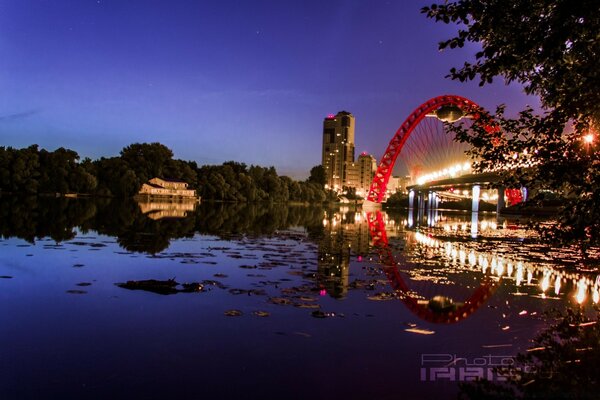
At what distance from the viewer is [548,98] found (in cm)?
650

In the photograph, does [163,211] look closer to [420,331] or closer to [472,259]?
[472,259]

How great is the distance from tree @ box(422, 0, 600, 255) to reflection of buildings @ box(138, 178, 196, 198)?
337 feet

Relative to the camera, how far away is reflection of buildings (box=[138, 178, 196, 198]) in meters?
105

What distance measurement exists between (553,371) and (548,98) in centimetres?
375

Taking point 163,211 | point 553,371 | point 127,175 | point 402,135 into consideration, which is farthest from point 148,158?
point 553,371

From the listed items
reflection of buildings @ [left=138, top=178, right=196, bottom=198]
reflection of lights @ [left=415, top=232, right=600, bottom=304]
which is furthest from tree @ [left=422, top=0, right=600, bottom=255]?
reflection of buildings @ [left=138, top=178, right=196, bottom=198]

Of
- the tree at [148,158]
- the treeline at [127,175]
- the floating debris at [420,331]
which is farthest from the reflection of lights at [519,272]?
the tree at [148,158]

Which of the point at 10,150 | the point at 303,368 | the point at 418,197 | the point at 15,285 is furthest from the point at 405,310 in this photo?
the point at 418,197

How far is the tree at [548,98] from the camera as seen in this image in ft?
18.1

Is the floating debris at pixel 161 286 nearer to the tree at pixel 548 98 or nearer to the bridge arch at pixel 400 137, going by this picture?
the tree at pixel 548 98

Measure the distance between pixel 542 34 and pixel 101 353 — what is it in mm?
6441

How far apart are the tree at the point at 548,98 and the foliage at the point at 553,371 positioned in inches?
55.7

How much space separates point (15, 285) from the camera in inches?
328

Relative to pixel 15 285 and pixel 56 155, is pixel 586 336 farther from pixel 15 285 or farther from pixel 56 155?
pixel 56 155
